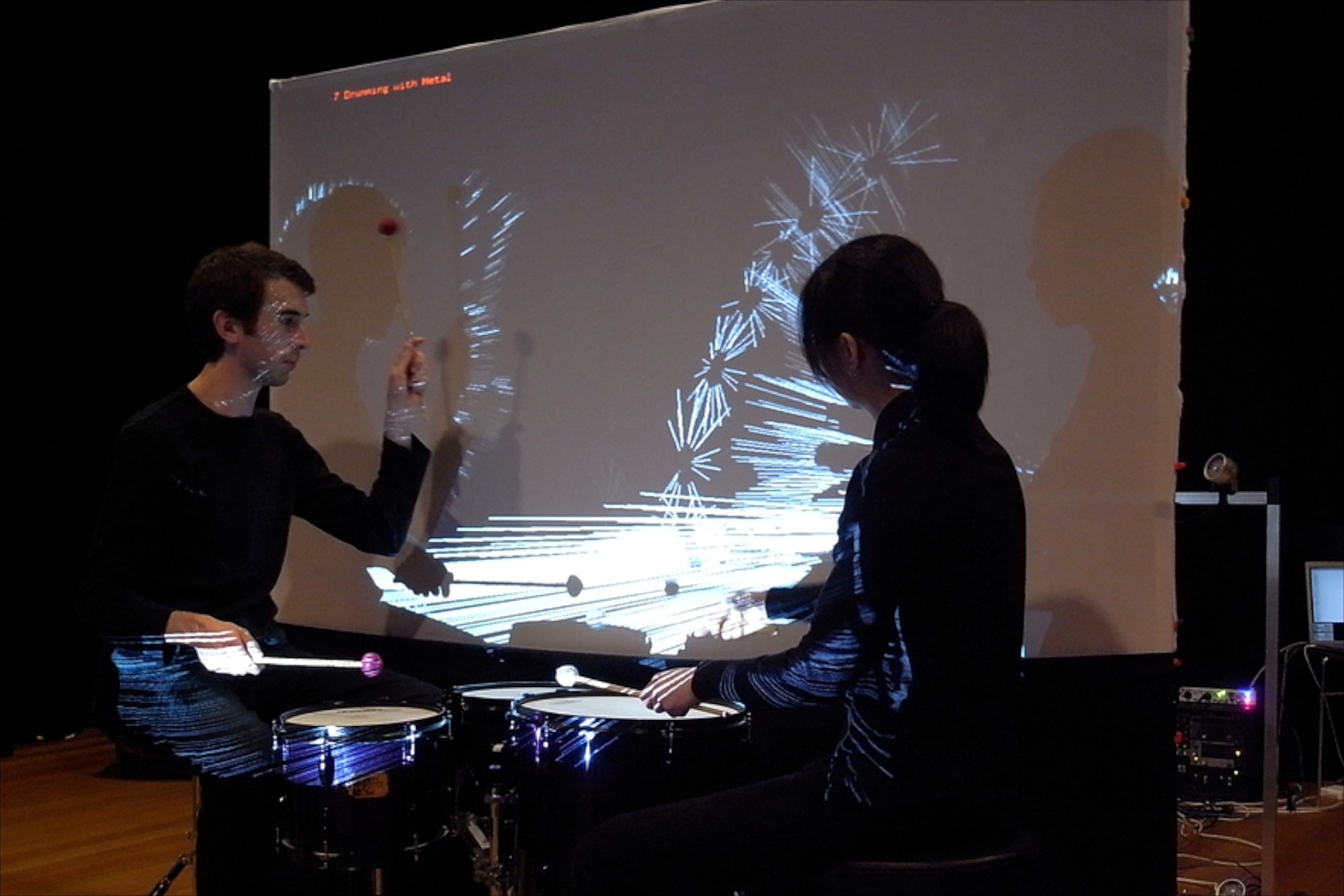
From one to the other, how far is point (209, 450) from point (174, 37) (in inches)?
116

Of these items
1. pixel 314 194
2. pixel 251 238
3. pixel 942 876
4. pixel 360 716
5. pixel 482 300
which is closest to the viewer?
pixel 942 876

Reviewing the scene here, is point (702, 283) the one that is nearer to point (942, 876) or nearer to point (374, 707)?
point (374, 707)

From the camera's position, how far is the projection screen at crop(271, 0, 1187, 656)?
2303 millimetres

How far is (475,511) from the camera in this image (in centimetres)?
296

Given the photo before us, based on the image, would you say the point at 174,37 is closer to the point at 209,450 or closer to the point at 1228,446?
the point at 209,450

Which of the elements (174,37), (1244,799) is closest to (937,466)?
(1244,799)

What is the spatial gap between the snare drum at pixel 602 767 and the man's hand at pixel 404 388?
0.91 metres

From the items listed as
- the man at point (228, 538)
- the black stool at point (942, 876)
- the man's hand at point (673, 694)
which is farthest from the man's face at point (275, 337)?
the black stool at point (942, 876)

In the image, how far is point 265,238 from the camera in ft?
18.1

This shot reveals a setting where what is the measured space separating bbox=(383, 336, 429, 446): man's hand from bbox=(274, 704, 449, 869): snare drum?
74cm

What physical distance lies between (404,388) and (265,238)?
9.90 ft

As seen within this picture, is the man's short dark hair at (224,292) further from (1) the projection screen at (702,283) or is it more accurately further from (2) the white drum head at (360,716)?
(2) the white drum head at (360,716)

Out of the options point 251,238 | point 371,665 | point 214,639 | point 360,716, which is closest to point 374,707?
point 360,716

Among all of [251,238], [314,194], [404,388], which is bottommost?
[404,388]
